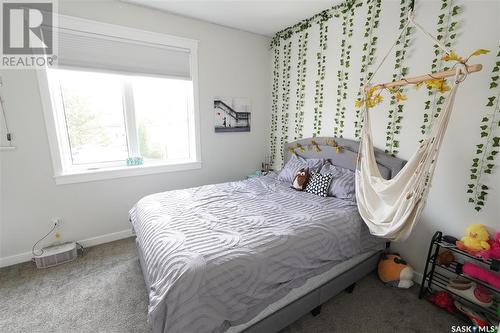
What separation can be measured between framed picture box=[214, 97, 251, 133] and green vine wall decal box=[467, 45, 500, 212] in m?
2.54

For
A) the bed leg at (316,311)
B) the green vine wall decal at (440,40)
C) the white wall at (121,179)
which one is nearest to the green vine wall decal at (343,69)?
the green vine wall decal at (440,40)

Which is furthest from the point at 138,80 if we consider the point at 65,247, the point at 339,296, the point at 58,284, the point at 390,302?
the point at 390,302

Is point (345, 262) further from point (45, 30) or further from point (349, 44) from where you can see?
point (45, 30)

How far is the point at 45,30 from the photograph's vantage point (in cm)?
213

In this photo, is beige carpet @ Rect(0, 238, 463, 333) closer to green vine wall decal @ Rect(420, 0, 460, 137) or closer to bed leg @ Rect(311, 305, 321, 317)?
bed leg @ Rect(311, 305, 321, 317)

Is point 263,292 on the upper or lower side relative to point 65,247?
upper

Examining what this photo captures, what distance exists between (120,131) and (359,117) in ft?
9.06

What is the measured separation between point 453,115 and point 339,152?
3.29 ft

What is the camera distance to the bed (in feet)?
3.71

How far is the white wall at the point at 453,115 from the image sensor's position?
1.59m

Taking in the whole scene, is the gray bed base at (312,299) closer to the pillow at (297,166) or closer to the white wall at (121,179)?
the pillow at (297,166)

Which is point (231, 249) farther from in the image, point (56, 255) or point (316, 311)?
point (56, 255)

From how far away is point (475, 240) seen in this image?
1.53m

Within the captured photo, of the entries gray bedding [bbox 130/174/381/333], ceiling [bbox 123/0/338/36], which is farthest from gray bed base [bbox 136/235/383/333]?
ceiling [bbox 123/0/338/36]
